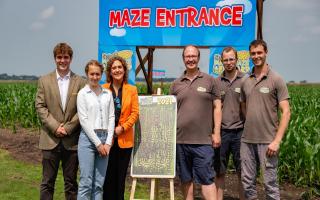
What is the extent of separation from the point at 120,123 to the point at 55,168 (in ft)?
3.18

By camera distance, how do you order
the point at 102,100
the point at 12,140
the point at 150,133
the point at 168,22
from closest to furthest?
the point at 102,100, the point at 150,133, the point at 168,22, the point at 12,140

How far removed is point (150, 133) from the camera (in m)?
5.54

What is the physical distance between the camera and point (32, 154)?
1002 cm

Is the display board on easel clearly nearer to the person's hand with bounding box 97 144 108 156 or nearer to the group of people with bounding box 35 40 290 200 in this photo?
the group of people with bounding box 35 40 290 200

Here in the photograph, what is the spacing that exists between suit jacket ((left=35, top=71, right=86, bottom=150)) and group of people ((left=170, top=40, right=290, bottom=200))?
1.22 metres

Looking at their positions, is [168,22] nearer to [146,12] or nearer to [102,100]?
[146,12]

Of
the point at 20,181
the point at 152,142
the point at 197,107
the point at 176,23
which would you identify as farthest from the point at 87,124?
the point at 176,23

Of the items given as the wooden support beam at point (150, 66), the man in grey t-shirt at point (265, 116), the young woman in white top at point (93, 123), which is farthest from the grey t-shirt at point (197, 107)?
the wooden support beam at point (150, 66)

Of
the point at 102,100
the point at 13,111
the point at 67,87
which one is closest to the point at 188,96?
the point at 102,100

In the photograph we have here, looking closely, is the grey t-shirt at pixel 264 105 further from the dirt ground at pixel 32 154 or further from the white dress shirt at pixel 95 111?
the dirt ground at pixel 32 154

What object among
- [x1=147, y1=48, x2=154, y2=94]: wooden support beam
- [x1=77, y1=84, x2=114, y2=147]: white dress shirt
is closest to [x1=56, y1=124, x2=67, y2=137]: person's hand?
[x1=77, y1=84, x2=114, y2=147]: white dress shirt

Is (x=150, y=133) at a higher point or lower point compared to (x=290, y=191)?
higher

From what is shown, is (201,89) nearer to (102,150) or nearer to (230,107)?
(230,107)

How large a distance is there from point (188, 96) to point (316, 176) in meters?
3.77
